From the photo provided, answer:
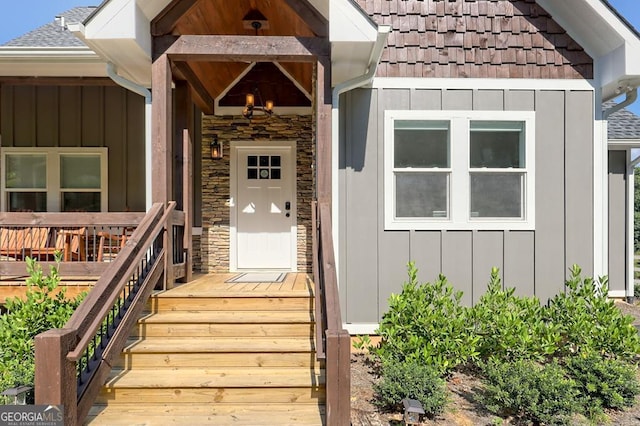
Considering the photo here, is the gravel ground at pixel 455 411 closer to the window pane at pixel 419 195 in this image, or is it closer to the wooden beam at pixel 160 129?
the window pane at pixel 419 195

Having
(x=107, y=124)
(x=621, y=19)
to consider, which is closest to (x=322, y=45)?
(x=621, y=19)

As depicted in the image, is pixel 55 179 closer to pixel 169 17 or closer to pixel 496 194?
pixel 169 17

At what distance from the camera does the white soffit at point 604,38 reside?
14.5ft

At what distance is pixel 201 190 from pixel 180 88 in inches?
68.6

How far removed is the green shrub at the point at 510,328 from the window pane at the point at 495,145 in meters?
1.24

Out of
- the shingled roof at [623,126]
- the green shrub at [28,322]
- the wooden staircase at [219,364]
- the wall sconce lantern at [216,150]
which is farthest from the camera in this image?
the shingled roof at [623,126]

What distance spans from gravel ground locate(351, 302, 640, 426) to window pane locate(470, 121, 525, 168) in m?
2.31

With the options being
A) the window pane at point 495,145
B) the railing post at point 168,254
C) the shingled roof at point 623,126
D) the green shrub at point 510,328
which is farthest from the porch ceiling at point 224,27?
the shingled roof at point 623,126

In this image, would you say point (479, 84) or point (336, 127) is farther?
point (479, 84)

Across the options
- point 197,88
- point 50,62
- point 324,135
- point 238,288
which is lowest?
point 238,288

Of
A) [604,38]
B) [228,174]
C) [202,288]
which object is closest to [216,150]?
[228,174]

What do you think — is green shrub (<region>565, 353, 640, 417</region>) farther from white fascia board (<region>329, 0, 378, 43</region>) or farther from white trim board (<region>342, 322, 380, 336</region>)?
white fascia board (<region>329, 0, 378, 43</region>)

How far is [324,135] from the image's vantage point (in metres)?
4.14

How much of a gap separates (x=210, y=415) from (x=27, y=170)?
218 inches
